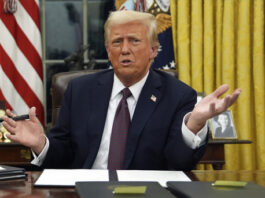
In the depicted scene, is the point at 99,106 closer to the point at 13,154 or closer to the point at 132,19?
the point at 132,19

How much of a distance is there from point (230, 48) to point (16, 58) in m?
1.81

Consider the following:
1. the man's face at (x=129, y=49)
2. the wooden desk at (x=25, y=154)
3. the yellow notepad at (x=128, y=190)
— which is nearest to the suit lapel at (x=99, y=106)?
the man's face at (x=129, y=49)

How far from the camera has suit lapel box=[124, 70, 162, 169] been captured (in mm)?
1831

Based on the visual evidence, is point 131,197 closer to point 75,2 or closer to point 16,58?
point 16,58

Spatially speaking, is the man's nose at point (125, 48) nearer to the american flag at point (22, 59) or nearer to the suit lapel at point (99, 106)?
the suit lapel at point (99, 106)

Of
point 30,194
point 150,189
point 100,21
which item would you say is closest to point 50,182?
point 30,194

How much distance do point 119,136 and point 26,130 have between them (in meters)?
0.42

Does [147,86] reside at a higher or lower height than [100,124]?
higher

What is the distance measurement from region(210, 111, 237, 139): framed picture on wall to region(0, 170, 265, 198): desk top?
4.90 ft

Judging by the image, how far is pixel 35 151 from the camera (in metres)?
1.72

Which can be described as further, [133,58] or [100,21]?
[100,21]

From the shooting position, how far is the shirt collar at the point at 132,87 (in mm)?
2012

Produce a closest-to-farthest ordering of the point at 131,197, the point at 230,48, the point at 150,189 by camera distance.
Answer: the point at 131,197 → the point at 150,189 → the point at 230,48

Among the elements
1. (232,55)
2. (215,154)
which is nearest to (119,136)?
(215,154)
